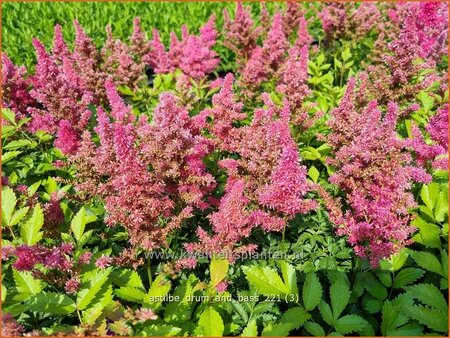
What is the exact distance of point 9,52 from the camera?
6430 millimetres

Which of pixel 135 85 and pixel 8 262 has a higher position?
pixel 135 85

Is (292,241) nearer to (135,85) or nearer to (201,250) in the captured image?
(201,250)

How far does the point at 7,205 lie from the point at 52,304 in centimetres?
86

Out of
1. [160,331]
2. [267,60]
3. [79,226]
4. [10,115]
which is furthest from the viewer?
[267,60]

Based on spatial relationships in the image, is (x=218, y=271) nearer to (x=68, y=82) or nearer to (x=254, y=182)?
(x=254, y=182)

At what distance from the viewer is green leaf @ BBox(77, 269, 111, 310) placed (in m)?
2.23

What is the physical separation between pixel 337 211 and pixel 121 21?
6.00 metres

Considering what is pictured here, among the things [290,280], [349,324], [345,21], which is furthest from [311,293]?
[345,21]

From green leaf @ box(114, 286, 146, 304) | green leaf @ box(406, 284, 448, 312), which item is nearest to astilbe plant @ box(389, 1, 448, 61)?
green leaf @ box(406, 284, 448, 312)

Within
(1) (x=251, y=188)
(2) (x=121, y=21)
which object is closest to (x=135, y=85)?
(1) (x=251, y=188)

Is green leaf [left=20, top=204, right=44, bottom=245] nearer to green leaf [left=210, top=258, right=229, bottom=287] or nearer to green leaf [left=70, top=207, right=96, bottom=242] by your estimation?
green leaf [left=70, top=207, right=96, bottom=242]

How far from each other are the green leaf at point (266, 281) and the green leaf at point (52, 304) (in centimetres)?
97

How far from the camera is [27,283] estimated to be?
94.1 inches

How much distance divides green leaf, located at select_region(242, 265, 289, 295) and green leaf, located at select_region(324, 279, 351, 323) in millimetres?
288
